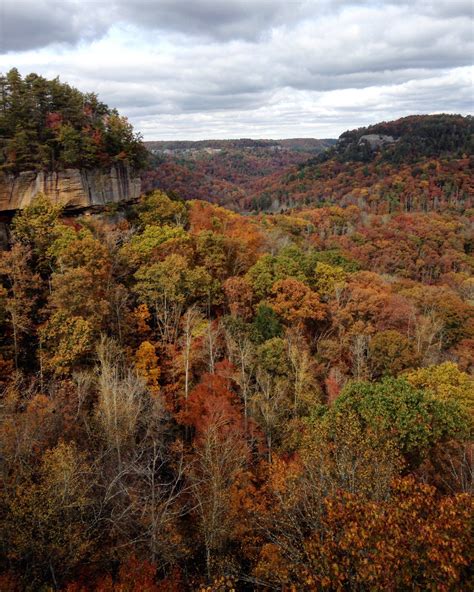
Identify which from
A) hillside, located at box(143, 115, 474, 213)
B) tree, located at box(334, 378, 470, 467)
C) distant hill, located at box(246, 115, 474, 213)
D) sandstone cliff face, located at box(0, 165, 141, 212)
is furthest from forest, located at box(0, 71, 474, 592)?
distant hill, located at box(246, 115, 474, 213)

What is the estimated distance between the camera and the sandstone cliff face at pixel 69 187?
103 feet

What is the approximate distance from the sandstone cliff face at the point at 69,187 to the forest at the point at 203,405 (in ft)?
3.04

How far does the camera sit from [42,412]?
17734mm

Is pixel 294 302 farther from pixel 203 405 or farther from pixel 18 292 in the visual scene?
pixel 18 292

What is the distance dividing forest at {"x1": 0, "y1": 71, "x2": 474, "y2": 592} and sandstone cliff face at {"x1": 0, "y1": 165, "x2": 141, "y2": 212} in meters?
0.93

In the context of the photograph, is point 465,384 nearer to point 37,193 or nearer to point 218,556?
point 218,556

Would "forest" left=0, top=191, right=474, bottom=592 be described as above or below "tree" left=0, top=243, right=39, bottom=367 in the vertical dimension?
below

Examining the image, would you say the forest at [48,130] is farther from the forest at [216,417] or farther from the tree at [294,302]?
the tree at [294,302]

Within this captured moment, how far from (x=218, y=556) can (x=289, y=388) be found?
11.6 m

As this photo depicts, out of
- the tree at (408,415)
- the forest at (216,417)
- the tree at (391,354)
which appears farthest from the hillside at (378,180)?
the tree at (408,415)

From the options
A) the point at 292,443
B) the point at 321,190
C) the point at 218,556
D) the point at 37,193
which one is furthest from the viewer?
the point at 321,190

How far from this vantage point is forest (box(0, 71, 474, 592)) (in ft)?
37.1

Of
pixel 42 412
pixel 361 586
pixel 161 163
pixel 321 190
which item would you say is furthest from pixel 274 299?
pixel 161 163

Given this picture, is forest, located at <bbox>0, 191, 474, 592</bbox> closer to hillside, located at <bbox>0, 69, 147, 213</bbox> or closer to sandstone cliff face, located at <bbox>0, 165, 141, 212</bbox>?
sandstone cliff face, located at <bbox>0, 165, 141, 212</bbox>
